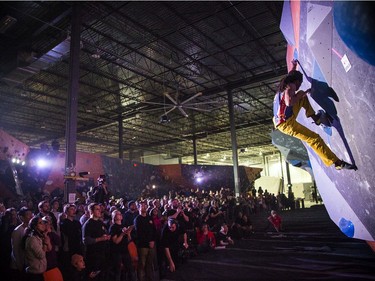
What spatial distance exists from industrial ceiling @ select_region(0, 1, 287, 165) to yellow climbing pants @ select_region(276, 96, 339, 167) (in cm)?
741

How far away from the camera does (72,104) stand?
990cm

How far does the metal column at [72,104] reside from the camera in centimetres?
927

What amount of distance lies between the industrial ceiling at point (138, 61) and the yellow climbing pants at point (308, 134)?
7407 millimetres

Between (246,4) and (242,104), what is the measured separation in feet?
40.6

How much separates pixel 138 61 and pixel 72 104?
21.8 feet

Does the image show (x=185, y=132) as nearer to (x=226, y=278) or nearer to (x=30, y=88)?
(x=30, y=88)

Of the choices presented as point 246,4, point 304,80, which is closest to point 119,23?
point 246,4

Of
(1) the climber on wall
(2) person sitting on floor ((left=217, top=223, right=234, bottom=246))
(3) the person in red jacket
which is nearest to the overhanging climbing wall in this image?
(1) the climber on wall

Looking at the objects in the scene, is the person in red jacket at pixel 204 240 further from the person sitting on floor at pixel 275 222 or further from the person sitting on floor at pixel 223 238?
the person sitting on floor at pixel 275 222

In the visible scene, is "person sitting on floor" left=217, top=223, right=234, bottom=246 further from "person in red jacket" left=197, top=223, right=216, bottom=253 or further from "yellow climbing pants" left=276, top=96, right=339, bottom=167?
"yellow climbing pants" left=276, top=96, right=339, bottom=167

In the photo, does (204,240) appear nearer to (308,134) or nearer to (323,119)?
(308,134)

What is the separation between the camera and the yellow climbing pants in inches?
117

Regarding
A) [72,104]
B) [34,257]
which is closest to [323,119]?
[34,257]

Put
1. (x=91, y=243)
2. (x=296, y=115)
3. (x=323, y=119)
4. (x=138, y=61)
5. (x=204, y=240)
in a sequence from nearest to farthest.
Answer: (x=323, y=119) → (x=296, y=115) → (x=91, y=243) → (x=204, y=240) → (x=138, y=61)
